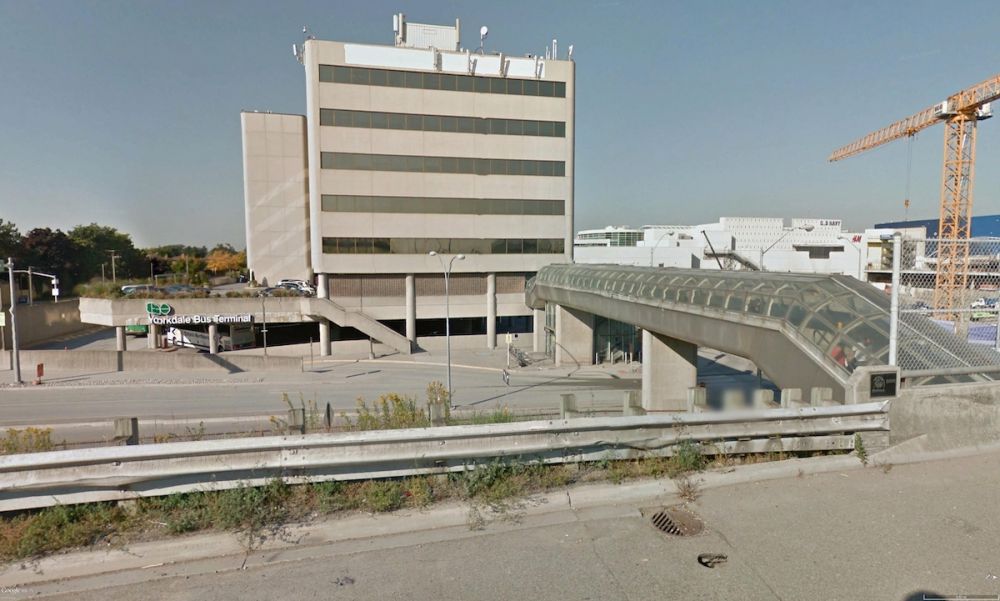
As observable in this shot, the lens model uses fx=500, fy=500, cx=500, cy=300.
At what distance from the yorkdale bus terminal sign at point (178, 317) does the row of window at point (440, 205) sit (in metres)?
10.8

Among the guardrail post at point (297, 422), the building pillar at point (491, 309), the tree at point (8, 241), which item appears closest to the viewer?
the guardrail post at point (297, 422)

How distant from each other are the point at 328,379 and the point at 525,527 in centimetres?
3029

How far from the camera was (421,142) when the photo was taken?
42.1 meters

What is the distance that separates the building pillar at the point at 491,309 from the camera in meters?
44.3

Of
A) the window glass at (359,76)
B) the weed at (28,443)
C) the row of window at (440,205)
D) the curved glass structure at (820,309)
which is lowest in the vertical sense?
the weed at (28,443)

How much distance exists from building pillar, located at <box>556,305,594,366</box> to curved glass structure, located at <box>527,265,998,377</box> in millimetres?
14588

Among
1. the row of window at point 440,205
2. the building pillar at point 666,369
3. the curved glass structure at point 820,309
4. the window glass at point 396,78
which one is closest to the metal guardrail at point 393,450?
the curved glass structure at point 820,309

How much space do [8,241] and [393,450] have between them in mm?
88743

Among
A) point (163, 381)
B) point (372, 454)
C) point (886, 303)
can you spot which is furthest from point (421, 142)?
Answer: point (372, 454)

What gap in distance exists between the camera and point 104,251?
7944cm

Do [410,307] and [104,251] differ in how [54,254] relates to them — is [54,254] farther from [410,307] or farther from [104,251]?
[410,307]

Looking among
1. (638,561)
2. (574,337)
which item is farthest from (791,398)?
(574,337)

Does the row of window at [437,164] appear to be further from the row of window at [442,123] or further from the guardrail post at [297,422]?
the guardrail post at [297,422]

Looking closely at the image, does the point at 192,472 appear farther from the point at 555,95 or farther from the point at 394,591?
the point at 555,95
